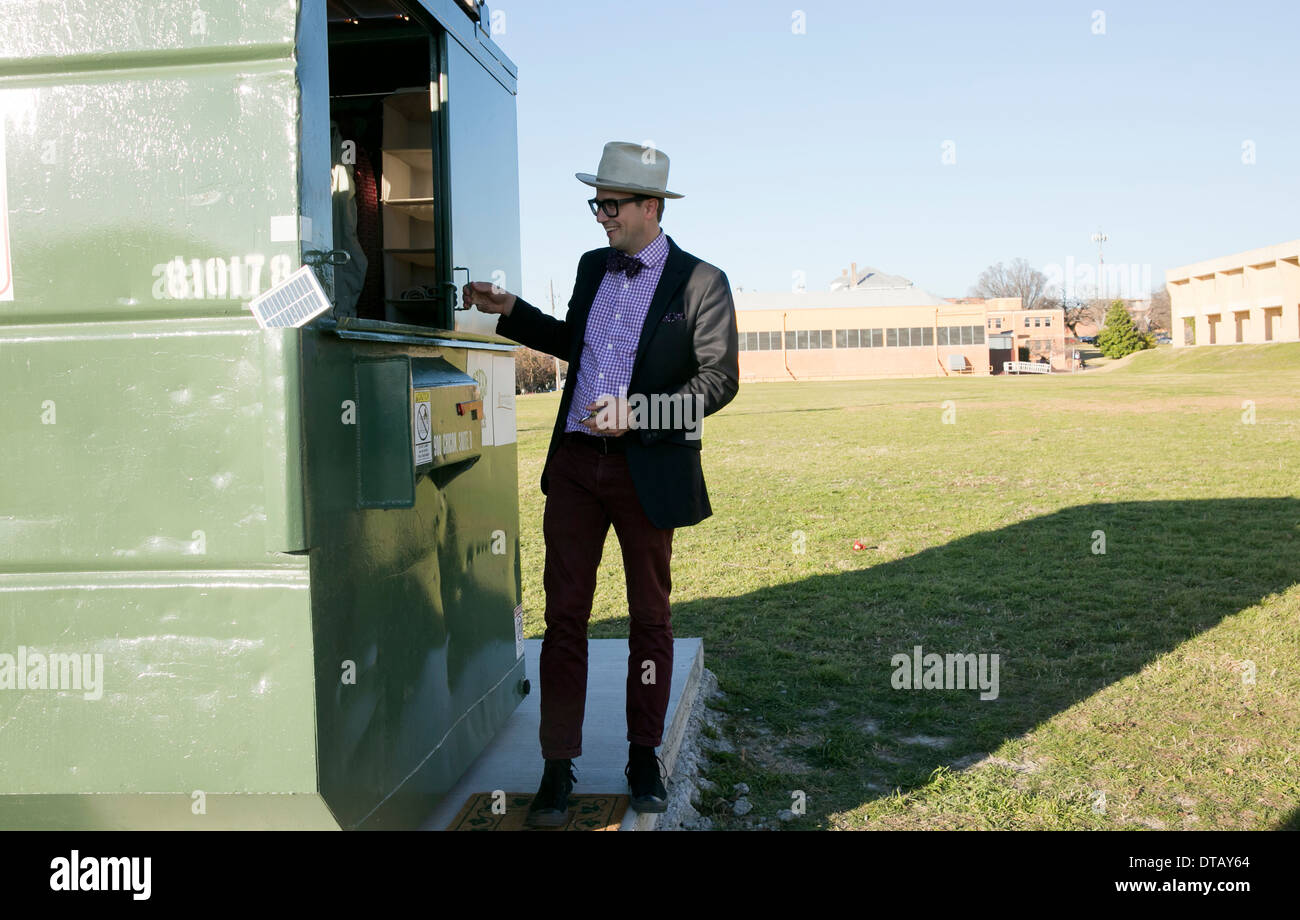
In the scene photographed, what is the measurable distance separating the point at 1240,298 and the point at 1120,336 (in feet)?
50.2

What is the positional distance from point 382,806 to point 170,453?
1164 mm

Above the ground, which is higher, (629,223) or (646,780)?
(629,223)

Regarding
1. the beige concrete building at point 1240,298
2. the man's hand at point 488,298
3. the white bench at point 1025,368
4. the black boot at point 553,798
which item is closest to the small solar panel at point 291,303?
the man's hand at point 488,298

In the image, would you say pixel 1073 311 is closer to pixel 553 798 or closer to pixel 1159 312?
pixel 1159 312

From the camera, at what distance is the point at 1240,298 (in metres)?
63.2

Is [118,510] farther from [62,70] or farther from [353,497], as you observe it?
[62,70]

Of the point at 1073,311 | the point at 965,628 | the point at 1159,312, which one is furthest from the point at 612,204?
the point at 1159,312

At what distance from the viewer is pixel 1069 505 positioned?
36.4 feet

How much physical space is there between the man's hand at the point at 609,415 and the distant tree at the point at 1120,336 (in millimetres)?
82373

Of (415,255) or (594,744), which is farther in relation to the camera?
(415,255)

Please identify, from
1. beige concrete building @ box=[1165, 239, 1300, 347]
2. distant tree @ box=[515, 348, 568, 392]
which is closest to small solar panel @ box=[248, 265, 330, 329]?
distant tree @ box=[515, 348, 568, 392]

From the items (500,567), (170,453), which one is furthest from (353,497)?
(500,567)
